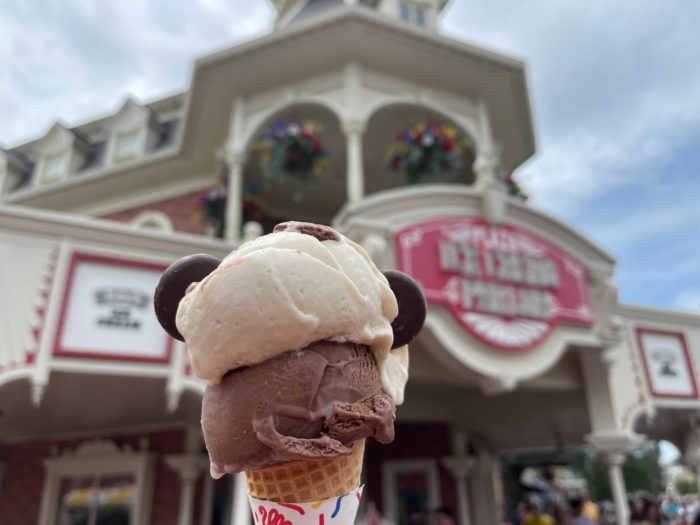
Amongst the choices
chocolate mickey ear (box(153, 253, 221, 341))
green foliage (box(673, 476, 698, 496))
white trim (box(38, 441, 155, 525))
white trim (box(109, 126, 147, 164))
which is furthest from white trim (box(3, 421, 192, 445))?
green foliage (box(673, 476, 698, 496))

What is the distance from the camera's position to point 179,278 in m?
1.55

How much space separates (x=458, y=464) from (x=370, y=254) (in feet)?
18.2

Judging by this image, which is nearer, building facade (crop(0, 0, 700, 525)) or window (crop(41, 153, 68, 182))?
building facade (crop(0, 0, 700, 525))

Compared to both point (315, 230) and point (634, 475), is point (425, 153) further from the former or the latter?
point (634, 475)

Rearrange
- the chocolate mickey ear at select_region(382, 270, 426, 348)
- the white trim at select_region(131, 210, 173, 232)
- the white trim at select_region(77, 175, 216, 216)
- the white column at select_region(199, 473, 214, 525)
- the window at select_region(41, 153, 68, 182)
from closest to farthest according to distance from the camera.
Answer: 1. the chocolate mickey ear at select_region(382, 270, 426, 348)
2. the white column at select_region(199, 473, 214, 525)
3. the white trim at select_region(131, 210, 173, 232)
4. the white trim at select_region(77, 175, 216, 216)
5. the window at select_region(41, 153, 68, 182)

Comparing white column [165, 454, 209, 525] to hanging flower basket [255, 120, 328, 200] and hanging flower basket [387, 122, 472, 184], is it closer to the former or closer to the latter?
hanging flower basket [255, 120, 328, 200]

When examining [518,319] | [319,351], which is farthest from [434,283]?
[319,351]

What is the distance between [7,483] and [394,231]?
731cm

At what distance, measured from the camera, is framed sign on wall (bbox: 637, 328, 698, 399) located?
24.1 ft

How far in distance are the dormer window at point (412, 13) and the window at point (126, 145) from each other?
5.53 m

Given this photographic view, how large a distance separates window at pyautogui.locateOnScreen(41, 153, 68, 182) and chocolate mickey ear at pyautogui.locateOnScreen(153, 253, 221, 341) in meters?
10.0

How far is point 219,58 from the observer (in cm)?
699

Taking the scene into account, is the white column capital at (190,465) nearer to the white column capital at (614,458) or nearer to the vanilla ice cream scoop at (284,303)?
the white column capital at (614,458)

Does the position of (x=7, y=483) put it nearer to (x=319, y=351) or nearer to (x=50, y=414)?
(x=50, y=414)
